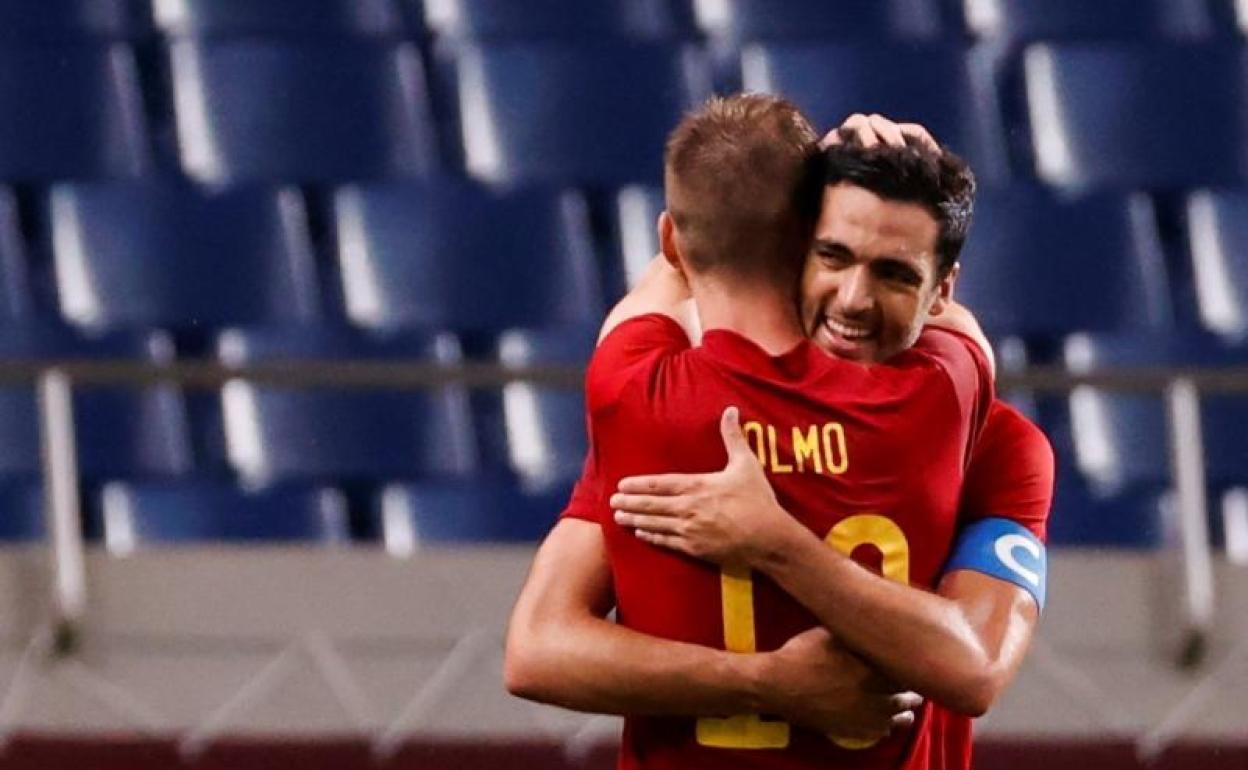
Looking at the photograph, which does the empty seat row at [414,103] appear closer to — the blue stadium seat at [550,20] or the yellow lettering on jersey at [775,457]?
the blue stadium seat at [550,20]

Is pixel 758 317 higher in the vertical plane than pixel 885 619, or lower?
higher

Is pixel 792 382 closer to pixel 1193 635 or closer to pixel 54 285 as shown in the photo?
pixel 1193 635

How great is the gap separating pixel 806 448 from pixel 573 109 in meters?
2.52

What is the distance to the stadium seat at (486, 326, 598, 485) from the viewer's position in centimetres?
441

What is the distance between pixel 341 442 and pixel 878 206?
2279 mm

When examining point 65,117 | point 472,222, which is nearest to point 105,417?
point 65,117

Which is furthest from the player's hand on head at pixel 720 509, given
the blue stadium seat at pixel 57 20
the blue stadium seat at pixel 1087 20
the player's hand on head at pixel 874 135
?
the blue stadium seat at pixel 1087 20

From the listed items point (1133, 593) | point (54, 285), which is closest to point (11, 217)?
point (54, 285)

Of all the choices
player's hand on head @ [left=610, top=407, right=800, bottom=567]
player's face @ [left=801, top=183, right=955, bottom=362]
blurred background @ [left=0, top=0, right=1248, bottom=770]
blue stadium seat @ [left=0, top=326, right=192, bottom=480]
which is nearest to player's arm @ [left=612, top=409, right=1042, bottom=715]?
player's hand on head @ [left=610, top=407, right=800, bottom=567]

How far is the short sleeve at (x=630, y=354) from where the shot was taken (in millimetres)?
2182

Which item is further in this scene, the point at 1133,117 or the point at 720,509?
the point at 1133,117

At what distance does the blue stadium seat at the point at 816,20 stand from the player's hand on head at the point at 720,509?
264 cm

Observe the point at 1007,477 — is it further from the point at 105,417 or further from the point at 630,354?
the point at 105,417

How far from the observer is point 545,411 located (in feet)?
14.6
